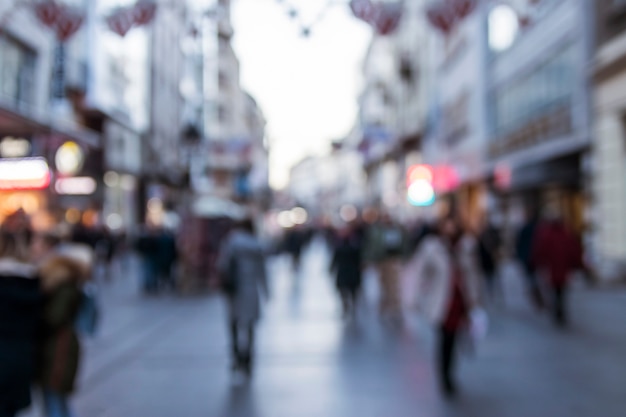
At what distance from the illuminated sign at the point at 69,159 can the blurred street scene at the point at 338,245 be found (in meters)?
0.09

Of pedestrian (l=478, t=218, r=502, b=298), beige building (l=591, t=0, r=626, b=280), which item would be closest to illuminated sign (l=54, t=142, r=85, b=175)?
pedestrian (l=478, t=218, r=502, b=298)

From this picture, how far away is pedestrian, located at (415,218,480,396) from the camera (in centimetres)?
738

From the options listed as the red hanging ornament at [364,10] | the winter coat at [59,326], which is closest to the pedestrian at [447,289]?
the red hanging ornament at [364,10]

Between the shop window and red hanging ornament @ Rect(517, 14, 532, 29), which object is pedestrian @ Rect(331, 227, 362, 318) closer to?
red hanging ornament @ Rect(517, 14, 532, 29)

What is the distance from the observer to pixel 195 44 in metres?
10.4

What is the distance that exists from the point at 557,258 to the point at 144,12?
7056 mm

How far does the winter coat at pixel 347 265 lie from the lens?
529 inches

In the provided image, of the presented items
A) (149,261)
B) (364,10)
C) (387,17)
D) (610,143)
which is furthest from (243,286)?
(610,143)

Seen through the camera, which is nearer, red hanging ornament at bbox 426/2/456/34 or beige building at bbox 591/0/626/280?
red hanging ornament at bbox 426/2/456/34

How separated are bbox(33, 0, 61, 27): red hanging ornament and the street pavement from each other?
4.43m

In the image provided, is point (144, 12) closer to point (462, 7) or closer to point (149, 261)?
point (462, 7)

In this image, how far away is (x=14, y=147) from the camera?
17.5 meters

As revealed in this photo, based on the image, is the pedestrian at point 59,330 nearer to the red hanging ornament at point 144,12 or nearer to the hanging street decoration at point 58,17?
the red hanging ornament at point 144,12

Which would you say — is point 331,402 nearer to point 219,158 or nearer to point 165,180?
point 165,180
